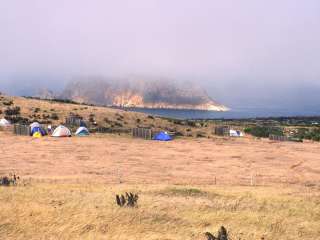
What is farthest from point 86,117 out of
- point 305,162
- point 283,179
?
point 283,179

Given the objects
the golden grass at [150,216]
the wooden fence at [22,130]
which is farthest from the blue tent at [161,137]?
the golden grass at [150,216]

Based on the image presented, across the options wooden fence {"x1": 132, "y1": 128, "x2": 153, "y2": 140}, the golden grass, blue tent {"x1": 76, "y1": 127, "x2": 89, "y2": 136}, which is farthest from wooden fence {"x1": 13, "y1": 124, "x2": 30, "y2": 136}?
the golden grass

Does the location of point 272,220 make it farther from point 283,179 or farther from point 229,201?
point 283,179

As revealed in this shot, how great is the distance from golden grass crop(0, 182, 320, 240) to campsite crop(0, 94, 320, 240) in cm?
3

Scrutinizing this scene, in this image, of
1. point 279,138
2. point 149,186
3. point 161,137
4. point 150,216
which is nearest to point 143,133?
point 161,137

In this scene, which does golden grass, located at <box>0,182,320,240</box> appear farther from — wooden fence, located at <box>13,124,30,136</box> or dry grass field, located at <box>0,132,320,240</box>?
wooden fence, located at <box>13,124,30,136</box>

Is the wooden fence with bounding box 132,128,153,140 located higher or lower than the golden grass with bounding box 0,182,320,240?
higher

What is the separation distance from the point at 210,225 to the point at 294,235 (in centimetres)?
271

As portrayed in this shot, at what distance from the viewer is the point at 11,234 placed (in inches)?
510

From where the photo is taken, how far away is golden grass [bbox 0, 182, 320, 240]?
13273 mm

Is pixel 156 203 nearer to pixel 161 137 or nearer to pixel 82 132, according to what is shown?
pixel 161 137

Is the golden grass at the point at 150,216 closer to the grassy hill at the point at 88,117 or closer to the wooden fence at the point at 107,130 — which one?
the wooden fence at the point at 107,130

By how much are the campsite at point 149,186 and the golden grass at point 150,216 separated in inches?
1.3

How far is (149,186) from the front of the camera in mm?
21578
